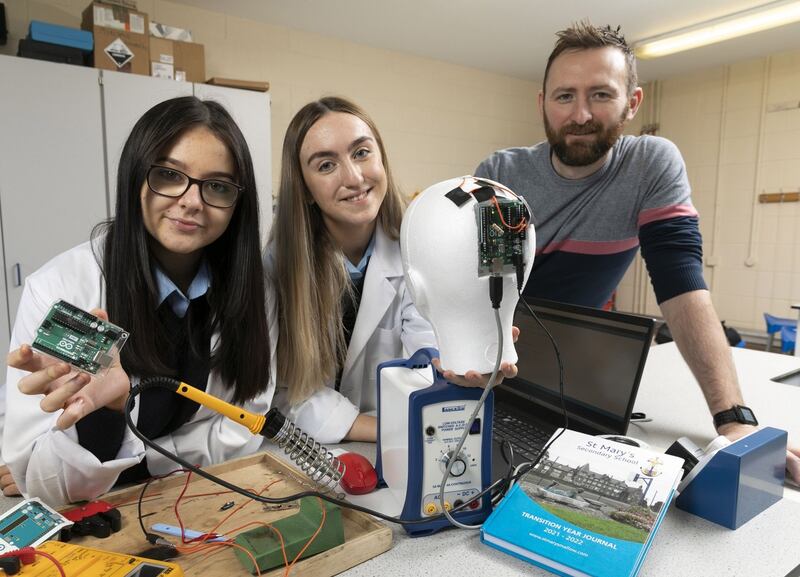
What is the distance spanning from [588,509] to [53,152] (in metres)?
2.95

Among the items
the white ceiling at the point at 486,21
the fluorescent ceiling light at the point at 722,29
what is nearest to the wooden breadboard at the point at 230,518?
the white ceiling at the point at 486,21

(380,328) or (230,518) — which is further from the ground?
(380,328)

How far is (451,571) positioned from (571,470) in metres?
0.26

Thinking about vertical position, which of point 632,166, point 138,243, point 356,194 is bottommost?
point 138,243

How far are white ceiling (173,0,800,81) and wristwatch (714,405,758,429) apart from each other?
3.13m

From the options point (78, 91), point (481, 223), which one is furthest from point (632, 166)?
point (78, 91)

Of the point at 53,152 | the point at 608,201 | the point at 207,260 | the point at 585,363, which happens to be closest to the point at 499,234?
the point at 585,363

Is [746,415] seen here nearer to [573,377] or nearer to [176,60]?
[573,377]

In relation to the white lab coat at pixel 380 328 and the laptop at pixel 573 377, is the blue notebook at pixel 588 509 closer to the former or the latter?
the laptop at pixel 573 377

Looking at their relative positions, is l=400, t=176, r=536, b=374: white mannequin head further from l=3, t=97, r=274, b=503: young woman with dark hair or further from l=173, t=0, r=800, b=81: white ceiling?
l=173, t=0, r=800, b=81: white ceiling

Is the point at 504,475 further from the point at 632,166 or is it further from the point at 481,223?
the point at 632,166

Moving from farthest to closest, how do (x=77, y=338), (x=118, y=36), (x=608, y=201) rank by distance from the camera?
1. (x=118, y=36)
2. (x=608, y=201)
3. (x=77, y=338)

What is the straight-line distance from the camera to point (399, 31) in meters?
3.93

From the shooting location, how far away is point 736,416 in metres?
1.05
